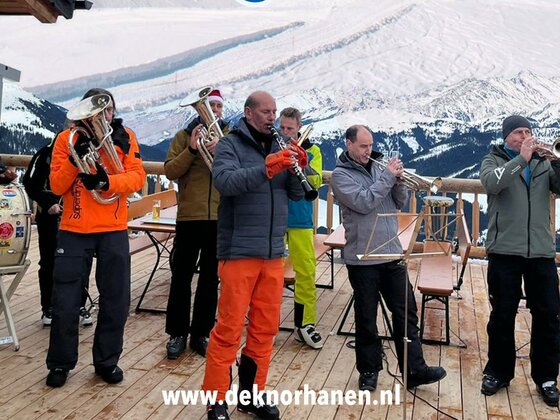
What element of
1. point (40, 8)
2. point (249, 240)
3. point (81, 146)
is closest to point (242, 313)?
point (249, 240)

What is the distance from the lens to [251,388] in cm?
331

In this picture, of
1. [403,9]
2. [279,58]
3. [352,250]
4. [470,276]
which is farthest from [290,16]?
[352,250]

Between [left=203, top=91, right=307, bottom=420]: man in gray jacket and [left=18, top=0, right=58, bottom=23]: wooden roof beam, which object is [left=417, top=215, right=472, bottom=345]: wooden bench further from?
[left=18, top=0, right=58, bottom=23]: wooden roof beam

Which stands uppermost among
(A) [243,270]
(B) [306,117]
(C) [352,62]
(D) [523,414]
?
(C) [352,62]

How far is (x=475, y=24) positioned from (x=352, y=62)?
1.91 metres

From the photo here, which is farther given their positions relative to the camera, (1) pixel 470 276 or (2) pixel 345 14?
(2) pixel 345 14

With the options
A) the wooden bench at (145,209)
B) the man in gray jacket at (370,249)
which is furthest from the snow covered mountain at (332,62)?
the man in gray jacket at (370,249)

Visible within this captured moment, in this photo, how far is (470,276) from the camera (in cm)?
659

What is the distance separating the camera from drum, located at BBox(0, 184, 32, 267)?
13.1 feet

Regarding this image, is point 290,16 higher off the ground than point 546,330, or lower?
higher

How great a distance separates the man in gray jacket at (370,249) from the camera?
3568 millimetres

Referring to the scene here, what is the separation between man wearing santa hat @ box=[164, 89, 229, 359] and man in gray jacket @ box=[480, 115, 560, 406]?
1.62 m

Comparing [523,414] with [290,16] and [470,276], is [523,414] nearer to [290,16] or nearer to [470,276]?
[470,276]

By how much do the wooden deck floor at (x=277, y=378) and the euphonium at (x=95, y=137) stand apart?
3.44 feet
